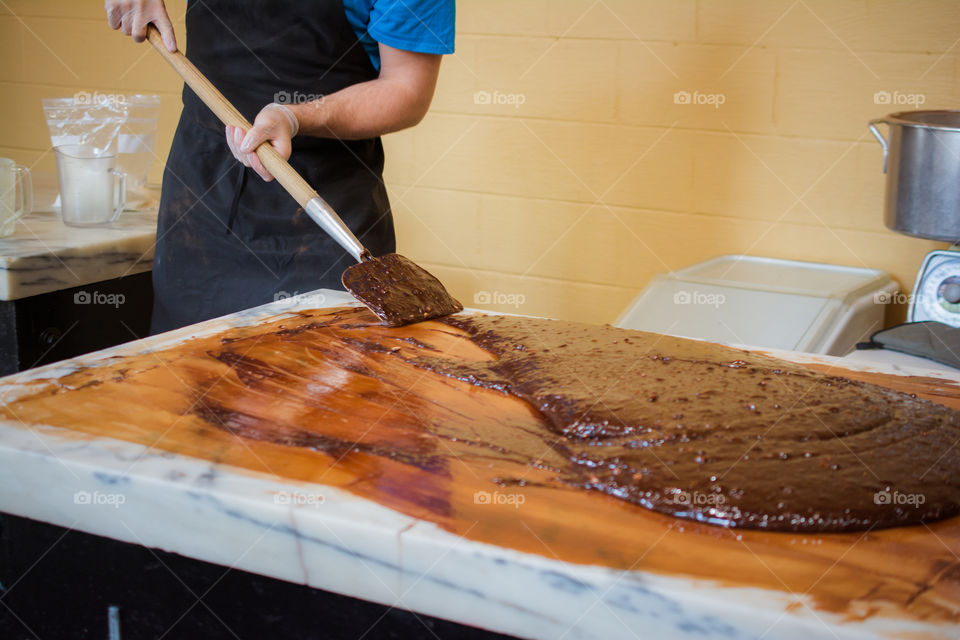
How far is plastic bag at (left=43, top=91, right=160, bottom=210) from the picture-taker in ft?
6.78

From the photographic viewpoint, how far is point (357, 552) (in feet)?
2.68

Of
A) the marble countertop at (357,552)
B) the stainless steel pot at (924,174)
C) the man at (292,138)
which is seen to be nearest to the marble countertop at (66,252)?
the man at (292,138)

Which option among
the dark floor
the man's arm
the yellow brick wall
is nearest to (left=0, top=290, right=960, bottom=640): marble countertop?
the dark floor

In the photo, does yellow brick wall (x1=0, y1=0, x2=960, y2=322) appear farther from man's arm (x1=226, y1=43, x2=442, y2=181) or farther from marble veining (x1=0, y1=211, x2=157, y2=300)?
marble veining (x1=0, y1=211, x2=157, y2=300)

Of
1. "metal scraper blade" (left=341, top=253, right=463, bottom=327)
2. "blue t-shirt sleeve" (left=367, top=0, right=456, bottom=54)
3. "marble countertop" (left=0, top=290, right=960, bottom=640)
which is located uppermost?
"blue t-shirt sleeve" (left=367, top=0, right=456, bottom=54)

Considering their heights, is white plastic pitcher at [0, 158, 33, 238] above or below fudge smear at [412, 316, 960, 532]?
above

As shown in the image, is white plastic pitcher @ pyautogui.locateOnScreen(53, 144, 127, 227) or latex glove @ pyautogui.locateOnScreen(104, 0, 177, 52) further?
white plastic pitcher @ pyautogui.locateOnScreen(53, 144, 127, 227)

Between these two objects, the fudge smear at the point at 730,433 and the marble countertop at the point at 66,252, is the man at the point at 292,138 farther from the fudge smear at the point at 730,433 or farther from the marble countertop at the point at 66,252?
the fudge smear at the point at 730,433

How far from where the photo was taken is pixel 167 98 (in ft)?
11.4

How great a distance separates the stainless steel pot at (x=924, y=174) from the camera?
181 cm

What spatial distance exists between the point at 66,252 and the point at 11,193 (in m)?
0.22

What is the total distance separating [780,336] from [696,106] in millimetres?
Result: 942

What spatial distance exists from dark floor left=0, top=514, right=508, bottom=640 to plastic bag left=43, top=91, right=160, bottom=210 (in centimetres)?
135

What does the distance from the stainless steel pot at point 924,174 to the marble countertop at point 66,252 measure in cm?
173
